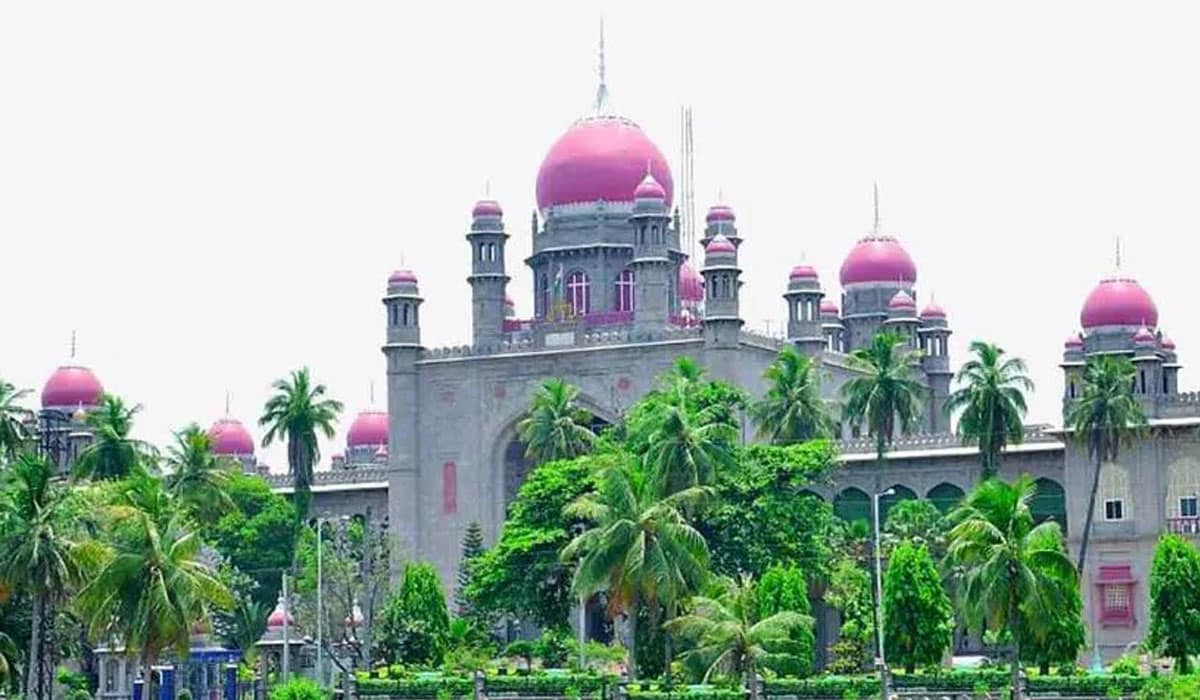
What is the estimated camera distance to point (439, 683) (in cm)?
6006

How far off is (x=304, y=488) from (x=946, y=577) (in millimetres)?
24571

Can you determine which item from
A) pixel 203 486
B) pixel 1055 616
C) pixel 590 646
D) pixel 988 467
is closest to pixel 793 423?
pixel 988 467

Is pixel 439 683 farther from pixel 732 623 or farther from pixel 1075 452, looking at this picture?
pixel 1075 452

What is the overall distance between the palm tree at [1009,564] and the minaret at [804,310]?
29675 millimetres

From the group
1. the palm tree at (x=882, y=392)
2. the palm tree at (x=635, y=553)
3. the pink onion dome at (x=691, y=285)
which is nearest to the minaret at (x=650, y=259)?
the palm tree at (x=882, y=392)

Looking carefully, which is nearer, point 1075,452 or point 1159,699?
point 1159,699

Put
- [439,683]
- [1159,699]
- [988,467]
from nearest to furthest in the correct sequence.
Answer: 1. [1159,699]
2. [439,683]
3. [988,467]

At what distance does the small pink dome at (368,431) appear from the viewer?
10828 cm

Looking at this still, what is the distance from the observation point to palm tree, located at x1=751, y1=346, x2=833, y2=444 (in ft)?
253

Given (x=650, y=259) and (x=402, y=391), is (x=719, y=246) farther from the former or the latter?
(x=402, y=391)

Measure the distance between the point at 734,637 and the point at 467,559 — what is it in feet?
76.9

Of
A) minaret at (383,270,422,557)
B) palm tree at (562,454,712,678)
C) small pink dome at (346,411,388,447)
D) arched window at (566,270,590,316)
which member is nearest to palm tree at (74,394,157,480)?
minaret at (383,270,422,557)

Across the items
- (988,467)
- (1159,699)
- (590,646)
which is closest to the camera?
(1159,699)

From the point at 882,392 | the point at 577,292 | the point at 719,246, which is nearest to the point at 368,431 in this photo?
the point at 577,292
